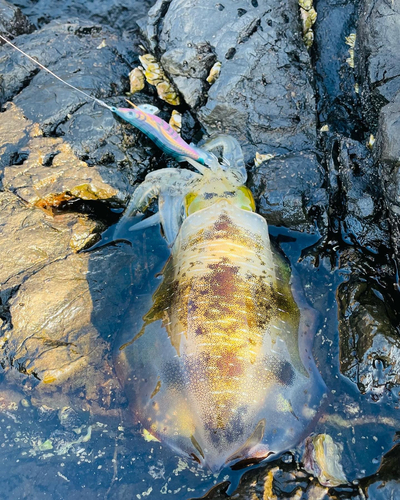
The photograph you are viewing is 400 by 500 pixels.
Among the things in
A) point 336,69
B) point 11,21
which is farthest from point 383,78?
point 11,21

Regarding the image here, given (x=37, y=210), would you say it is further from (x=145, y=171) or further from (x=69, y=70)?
(x=69, y=70)

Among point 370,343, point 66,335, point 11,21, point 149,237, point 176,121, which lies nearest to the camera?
point 370,343

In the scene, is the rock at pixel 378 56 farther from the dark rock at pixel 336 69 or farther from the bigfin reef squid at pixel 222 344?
the bigfin reef squid at pixel 222 344

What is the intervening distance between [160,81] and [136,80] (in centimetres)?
29

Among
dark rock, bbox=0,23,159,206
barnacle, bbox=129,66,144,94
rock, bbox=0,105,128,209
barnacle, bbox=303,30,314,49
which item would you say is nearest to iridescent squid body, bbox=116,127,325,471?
rock, bbox=0,105,128,209

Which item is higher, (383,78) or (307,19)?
(307,19)

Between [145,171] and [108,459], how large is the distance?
2.89 m

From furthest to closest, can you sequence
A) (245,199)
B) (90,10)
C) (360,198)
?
(90,10) < (245,199) < (360,198)

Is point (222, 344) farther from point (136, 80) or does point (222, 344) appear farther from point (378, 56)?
point (136, 80)

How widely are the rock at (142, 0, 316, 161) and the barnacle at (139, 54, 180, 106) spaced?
0.18m

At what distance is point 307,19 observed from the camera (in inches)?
202

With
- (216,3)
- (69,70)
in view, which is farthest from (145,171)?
(216,3)

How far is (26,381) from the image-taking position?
3693 millimetres

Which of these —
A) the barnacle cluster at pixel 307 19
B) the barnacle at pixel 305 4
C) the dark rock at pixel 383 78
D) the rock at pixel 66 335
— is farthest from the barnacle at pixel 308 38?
the rock at pixel 66 335
